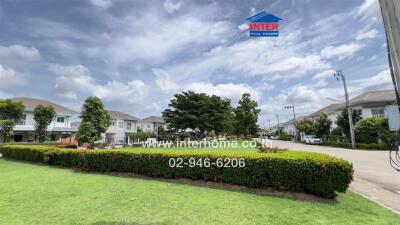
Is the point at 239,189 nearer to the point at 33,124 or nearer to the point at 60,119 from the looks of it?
the point at 33,124

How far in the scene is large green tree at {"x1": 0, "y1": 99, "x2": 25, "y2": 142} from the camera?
26263mm

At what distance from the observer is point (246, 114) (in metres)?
47.0

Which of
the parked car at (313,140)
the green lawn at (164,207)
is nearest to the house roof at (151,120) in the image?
the parked car at (313,140)

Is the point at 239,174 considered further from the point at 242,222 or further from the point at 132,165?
the point at 132,165

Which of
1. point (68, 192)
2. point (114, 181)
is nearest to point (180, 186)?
point (114, 181)

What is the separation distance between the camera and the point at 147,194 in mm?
7098

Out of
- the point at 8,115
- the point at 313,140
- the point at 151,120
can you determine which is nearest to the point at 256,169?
the point at 8,115

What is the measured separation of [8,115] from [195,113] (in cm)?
2281

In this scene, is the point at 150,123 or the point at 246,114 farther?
the point at 150,123

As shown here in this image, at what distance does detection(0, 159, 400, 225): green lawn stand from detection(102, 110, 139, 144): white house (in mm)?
43139

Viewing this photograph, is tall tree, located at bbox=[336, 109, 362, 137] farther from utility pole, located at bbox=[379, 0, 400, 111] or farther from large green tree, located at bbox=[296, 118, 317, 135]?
utility pole, located at bbox=[379, 0, 400, 111]

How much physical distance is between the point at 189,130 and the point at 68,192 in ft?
107

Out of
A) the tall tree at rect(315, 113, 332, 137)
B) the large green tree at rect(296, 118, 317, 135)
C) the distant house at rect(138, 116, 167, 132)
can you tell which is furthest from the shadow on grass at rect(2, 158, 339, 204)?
the distant house at rect(138, 116, 167, 132)

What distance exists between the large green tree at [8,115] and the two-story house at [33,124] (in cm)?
377
